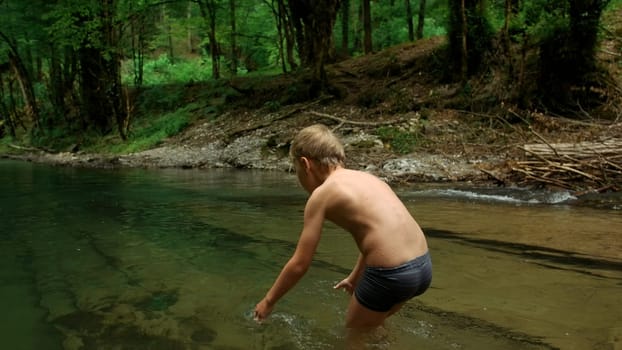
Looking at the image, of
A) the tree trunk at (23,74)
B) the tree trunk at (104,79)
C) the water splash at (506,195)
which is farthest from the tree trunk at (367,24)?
the tree trunk at (23,74)

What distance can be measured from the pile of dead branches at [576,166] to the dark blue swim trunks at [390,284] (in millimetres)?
6820

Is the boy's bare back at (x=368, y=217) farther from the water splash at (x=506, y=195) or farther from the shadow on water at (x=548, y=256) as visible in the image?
the water splash at (x=506, y=195)

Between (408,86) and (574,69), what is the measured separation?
523cm

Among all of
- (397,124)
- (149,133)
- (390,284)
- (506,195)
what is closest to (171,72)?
(149,133)

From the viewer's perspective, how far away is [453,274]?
491cm

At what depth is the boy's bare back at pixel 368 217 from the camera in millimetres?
3080

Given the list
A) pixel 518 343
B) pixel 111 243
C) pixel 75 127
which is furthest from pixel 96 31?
pixel 518 343

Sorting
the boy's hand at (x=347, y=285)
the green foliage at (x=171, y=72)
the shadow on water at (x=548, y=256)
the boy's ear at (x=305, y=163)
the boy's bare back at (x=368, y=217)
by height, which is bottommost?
the shadow on water at (x=548, y=256)

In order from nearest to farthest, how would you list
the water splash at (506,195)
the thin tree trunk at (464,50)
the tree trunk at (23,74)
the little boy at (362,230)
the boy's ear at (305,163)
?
the little boy at (362,230)
the boy's ear at (305,163)
the water splash at (506,195)
the thin tree trunk at (464,50)
the tree trunk at (23,74)

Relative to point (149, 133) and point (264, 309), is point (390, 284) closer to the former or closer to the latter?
point (264, 309)

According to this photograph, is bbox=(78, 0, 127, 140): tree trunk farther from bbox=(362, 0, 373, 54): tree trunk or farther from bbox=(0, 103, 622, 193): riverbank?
bbox=(362, 0, 373, 54): tree trunk

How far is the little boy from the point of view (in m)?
3.07

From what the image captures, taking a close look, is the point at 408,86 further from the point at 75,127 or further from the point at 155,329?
the point at 75,127

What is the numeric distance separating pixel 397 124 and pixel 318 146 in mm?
11854
